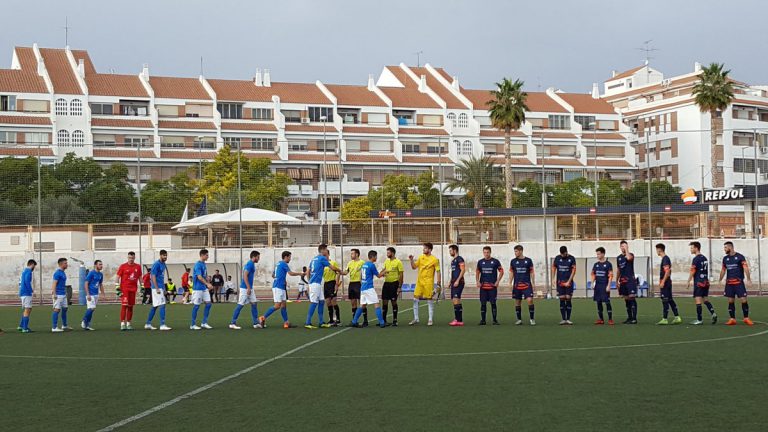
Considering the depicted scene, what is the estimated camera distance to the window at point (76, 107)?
82500 millimetres

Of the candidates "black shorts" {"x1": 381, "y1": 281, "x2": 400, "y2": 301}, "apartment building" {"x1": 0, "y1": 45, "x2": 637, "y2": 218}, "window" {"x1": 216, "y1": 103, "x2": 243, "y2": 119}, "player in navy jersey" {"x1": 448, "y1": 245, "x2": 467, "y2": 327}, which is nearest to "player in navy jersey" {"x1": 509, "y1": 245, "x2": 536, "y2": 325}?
"player in navy jersey" {"x1": 448, "y1": 245, "x2": 467, "y2": 327}

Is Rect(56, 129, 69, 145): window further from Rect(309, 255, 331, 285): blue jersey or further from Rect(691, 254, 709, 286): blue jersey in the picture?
Rect(691, 254, 709, 286): blue jersey

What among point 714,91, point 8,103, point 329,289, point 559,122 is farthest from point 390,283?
point 559,122

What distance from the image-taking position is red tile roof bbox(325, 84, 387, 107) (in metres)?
93.8

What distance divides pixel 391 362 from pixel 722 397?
5.43 metres

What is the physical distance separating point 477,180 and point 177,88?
36195 millimetres

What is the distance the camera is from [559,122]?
98.7 meters

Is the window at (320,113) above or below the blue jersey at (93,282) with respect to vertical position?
above

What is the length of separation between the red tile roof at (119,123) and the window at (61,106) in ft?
8.21

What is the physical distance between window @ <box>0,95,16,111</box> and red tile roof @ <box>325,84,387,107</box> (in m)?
29.9

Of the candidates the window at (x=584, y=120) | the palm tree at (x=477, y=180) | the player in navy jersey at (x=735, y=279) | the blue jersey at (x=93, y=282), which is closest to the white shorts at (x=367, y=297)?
the blue jersey at (x=93, y=282)

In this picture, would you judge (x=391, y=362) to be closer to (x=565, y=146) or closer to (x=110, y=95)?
(x=110, y=95)

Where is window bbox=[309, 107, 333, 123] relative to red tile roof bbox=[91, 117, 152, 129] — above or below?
above

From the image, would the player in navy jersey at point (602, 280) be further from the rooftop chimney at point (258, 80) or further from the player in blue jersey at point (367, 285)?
the rooftop chimney at point (258, 80)
